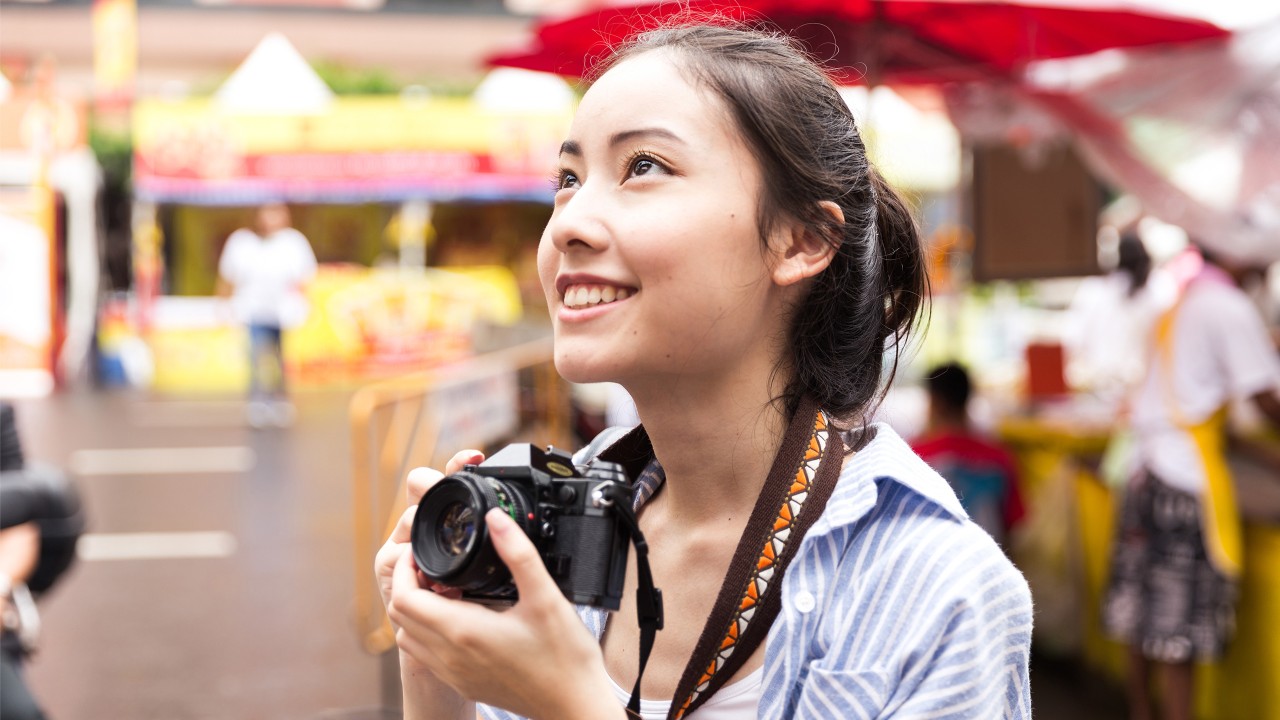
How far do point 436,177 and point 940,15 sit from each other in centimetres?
1456

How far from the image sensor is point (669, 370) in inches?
54.9

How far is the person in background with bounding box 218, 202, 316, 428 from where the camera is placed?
41.3 ft

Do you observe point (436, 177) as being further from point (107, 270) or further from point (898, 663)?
point (898, 663)

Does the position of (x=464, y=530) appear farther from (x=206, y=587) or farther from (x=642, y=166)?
(x=206, y=587)

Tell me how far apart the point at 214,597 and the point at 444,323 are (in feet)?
35.7

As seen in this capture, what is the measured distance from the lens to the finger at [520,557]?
1.15m

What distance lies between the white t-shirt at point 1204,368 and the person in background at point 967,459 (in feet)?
2.65

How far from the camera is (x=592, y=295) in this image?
1.36 meters

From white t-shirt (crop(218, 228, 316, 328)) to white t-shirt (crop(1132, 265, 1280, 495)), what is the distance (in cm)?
951

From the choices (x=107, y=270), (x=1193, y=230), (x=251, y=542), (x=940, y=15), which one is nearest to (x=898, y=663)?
(x=940, y=15)

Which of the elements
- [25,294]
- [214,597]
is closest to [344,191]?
[25,294]

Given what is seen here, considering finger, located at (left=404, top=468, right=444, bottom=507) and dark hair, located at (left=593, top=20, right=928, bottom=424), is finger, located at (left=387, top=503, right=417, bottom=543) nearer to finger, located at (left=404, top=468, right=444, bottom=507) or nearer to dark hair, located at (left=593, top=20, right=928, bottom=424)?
finger, located at (left=404, top=468, right=444, bottom=507)

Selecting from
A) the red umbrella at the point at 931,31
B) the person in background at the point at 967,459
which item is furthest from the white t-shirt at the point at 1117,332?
the red umbrella at the point at 931,31

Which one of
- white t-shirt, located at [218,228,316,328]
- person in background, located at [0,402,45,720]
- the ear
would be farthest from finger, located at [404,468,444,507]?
white t-shirt, located at [218,228,316,328]
